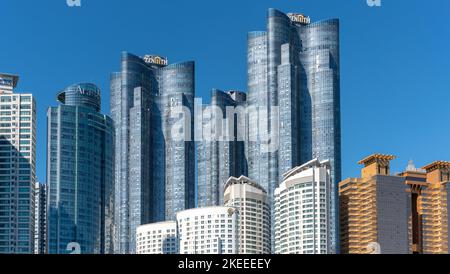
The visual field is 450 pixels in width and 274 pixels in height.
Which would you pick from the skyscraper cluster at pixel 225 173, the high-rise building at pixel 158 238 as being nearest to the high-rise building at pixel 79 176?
the skyscraper cluster at pixel 225 173

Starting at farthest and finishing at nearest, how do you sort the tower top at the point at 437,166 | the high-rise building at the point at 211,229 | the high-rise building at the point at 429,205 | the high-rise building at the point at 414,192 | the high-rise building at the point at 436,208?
1. the tower top at the point at 437,166
2. the high-rise building at the point at 414,192
3. the high-rise building at the point at 429,205
4. the high-rise building at the point at 436,208
5. the high-rise building at the point at 211,229

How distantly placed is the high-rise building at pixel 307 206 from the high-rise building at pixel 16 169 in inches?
762

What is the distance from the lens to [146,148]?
69.1m

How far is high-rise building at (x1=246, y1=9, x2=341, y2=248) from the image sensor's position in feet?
Result: 226

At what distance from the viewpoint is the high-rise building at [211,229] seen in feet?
180

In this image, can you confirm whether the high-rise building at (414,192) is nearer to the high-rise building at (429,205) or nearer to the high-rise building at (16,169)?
the high-rise building at (429,205)

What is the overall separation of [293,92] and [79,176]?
18673mm

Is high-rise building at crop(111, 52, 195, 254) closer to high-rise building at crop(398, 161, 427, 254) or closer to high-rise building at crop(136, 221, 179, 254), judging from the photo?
high-rise building at crop(136, 221, 179, 254)

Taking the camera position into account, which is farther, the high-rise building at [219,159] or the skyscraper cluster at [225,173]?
the skyscraper cluster at [225,173]

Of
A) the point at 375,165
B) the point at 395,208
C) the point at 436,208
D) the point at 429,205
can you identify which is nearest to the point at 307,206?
the point at 375,165

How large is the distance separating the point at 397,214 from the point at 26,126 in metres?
30.5

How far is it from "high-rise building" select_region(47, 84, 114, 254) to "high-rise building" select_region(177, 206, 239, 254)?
9.38 m
